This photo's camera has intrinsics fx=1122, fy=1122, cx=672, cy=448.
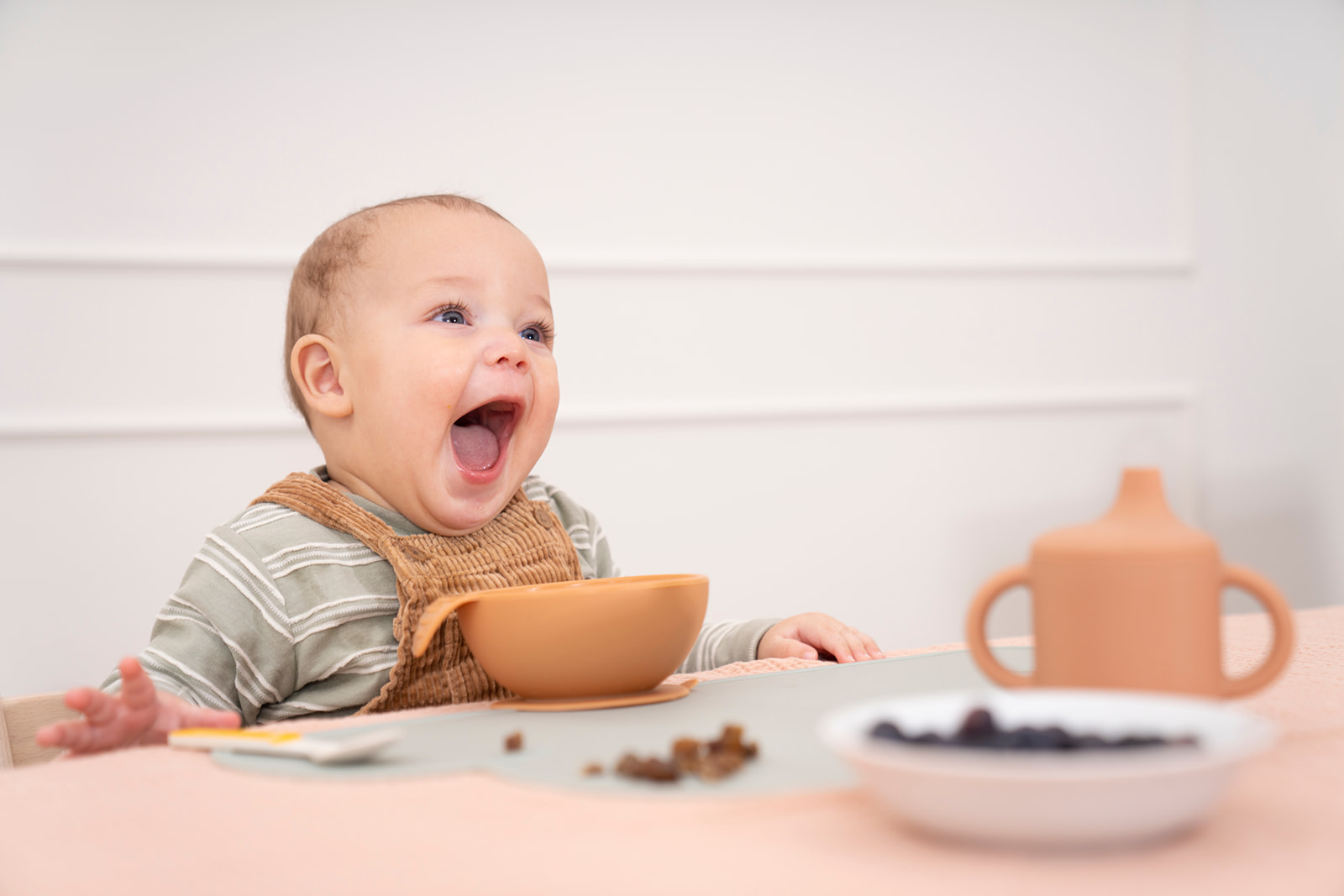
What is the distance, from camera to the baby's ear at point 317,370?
1059 millimetres

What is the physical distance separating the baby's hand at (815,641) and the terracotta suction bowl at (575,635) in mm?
251

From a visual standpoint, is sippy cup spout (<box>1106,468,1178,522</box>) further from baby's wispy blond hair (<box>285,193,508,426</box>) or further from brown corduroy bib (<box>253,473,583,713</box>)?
baby's wispy blond hair (<box>285,193,508,426</box>)

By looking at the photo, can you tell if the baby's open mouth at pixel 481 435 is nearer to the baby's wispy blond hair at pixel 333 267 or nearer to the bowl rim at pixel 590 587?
the baby's wispy blond hair at pixel 333 267

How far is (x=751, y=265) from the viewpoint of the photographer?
80.1 inches

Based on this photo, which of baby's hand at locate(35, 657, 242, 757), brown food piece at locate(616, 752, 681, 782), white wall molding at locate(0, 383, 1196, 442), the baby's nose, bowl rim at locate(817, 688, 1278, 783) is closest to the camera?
bowl rim at locate(817, 688, 1278, 783)

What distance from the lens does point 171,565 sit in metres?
1.75

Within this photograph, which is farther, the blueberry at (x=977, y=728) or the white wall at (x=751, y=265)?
the white wall at (x=751, y=265)

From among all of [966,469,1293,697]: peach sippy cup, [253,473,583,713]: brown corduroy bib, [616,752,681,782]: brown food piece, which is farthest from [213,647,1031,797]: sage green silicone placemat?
[253,473,583,713]: brown corduroy bib

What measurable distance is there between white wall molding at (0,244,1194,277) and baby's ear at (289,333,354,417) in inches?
31.1

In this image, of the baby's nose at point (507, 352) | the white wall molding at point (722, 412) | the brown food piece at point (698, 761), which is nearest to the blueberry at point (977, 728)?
the brown food piece at point (698, 761)

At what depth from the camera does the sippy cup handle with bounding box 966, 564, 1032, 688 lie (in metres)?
0.52

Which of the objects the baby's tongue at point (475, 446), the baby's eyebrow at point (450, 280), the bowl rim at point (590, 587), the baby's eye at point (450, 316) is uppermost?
the baby's eyebrow at point (450, 280)

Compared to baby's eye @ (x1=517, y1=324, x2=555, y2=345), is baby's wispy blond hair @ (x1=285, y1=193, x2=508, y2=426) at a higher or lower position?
higher

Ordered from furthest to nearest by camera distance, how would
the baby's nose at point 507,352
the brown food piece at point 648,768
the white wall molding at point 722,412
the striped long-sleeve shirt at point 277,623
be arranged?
the white wall molding at point 722,412 → the baby's nose at point 507,352 → the striped long-sleeve shirt at point 277,623 → the brown food piece at point 648,768
